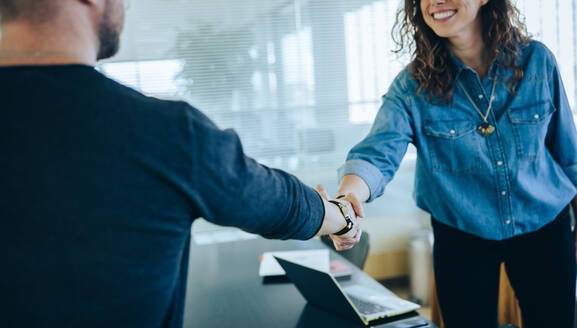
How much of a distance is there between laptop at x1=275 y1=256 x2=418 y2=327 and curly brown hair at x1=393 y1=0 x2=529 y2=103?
0.69m

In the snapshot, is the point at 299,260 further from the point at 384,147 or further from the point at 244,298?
the point at 384,147

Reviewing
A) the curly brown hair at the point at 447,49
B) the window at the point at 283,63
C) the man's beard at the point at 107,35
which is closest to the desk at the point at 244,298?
the curly brown hair at the point at 447,49

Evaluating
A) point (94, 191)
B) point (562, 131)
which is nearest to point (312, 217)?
point (94, 191)

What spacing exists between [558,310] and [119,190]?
1.50 meters

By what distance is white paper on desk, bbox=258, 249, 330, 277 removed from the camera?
1775mm

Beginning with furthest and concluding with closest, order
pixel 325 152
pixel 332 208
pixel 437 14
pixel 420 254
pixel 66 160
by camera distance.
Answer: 1. pixel 325 152
2. pixel 420 254
3. pixel 437 14
4. pixel 332 208
5. pixel 66 160

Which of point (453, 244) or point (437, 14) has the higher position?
point (437, 14)

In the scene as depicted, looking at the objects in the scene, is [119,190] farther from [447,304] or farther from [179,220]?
[447,304]

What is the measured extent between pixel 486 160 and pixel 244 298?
92 cm

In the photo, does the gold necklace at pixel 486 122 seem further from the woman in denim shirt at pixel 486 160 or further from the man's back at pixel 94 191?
the man's back at pixel 94 191

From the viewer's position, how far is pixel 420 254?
3777 millimetres

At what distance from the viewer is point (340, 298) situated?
4.10 feet

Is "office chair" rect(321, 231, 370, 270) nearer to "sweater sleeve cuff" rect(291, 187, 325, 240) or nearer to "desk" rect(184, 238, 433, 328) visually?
"desk" rect(184, 238, 433, 328)

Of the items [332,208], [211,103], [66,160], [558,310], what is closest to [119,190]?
[66,160]
